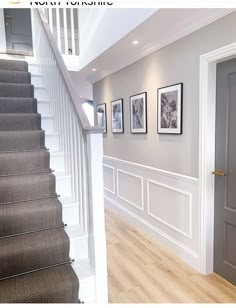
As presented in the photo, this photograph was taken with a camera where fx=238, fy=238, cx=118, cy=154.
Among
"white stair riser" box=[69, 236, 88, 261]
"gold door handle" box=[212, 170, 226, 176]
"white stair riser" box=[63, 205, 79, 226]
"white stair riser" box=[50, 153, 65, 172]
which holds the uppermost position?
"white stair riser" box=[50, 153, 65, 172]

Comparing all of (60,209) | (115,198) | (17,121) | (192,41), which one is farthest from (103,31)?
(115,198)

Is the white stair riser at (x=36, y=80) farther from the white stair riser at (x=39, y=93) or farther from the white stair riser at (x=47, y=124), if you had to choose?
the white stair riser at (x=47, y=124)

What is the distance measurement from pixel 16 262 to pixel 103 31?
280cm

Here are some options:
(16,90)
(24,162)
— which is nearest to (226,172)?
(24,162)

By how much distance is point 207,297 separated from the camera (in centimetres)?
205

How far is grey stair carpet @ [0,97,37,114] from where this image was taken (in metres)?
2.58

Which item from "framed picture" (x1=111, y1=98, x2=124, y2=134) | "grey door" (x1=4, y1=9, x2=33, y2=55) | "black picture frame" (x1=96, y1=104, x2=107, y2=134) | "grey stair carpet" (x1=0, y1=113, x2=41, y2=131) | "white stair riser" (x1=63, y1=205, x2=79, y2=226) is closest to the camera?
"white stair riser" (x1=63, y1=205, x2=79, y2=226)

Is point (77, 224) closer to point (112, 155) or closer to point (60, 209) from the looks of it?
point (60, 209)

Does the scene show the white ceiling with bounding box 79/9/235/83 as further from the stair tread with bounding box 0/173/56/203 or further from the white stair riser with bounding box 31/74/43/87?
the stair tread with bounding box 0/173/56/203

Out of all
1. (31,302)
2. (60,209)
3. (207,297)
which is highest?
(60,209)

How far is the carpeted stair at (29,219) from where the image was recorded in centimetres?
147

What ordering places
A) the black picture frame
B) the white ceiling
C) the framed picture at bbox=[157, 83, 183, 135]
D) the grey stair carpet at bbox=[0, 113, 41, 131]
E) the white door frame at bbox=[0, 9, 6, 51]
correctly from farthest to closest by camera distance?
the white door frame at bbox=[0, 9, 6, 51] → the black picture frame → the framed picture at bbox=[157, 83, 183, 135] → the grey stair carpet at bbox=[0, 113, 41, 131] → the white ceiling

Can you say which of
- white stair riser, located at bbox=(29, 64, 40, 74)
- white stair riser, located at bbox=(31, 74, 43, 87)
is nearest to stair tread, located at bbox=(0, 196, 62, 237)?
white stair riser, located at bbox=(31, 74, 43, 87)

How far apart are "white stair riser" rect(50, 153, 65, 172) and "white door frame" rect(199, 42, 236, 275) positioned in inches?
52.4
